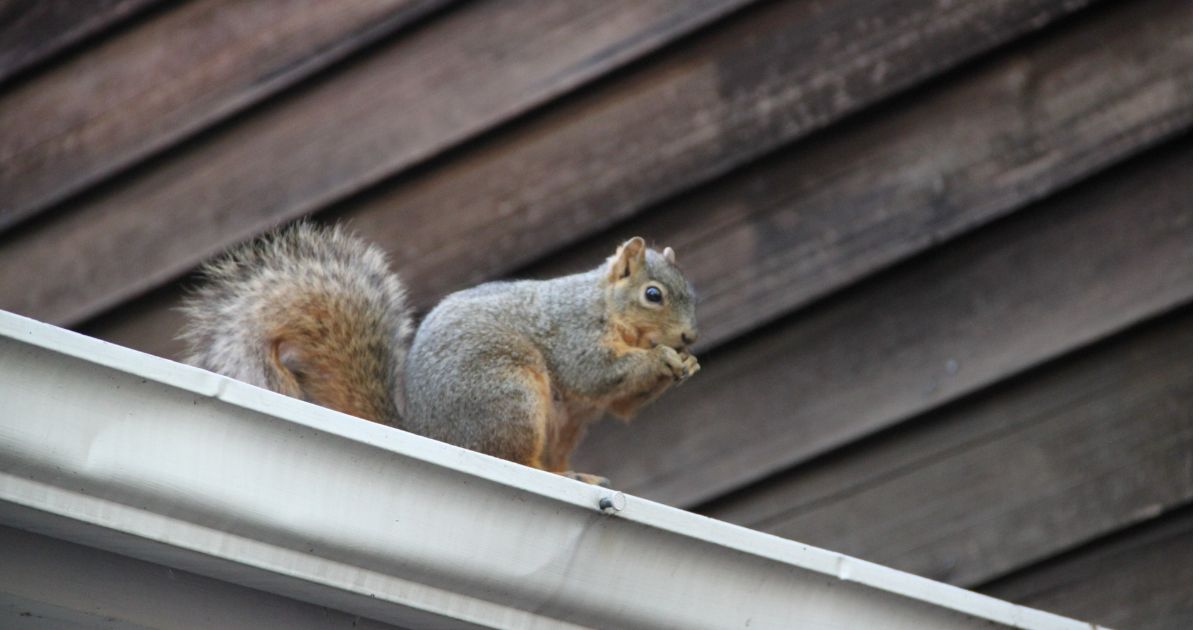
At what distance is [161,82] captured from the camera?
1.98 meters

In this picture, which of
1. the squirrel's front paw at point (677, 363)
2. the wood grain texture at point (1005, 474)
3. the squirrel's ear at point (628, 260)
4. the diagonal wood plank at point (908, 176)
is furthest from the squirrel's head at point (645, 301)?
the wood grain texture at point (1005, 474)

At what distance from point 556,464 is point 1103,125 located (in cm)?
94

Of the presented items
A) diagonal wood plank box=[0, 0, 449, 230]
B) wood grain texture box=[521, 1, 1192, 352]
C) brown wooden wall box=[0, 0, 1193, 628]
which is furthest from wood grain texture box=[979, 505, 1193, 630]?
diagonal wood plank box=[0, 0, 449, 230]

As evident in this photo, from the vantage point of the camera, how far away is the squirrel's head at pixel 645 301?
5.33 ft

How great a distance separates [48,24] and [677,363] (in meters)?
1.13

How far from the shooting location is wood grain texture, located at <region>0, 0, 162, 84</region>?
197 cm

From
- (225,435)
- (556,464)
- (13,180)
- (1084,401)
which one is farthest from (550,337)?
(13,180)

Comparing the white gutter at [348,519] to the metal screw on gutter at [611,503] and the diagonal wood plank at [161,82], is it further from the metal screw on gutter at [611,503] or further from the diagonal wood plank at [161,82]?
the diagonal wood plank at [161,82]

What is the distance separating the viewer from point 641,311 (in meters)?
1.64

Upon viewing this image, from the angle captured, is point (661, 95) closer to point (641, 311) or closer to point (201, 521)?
point (641, 311)

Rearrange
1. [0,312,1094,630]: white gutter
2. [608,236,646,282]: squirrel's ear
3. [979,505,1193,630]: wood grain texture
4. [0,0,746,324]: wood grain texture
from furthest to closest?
[0,0,746,324]: wood grain texture, [979,505,1193,630]: wood grain texture, [608,236,646,282]: squirrel's ear, [0,312,1094,630]: white gutter

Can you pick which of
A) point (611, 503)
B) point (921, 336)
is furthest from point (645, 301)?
point (611, 503)

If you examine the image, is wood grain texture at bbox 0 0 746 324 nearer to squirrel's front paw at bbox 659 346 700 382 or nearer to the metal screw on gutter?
squirrel's front paw at bbox 659 346 700 382

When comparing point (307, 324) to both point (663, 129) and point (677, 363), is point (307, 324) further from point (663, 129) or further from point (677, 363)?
point (663, 129)
